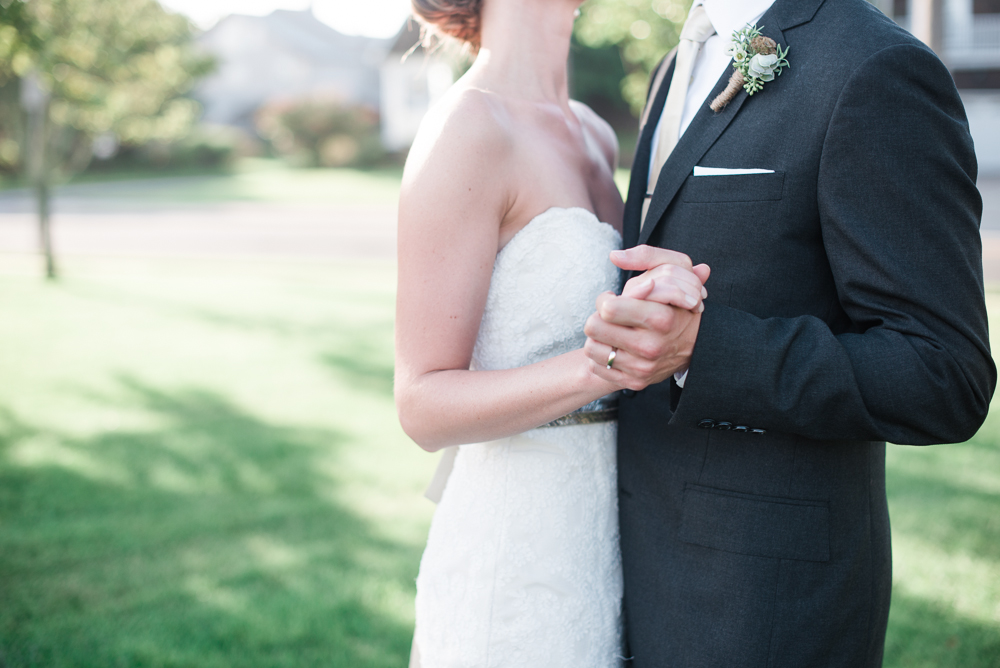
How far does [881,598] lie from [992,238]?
1347 cm

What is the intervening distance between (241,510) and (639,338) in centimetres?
415

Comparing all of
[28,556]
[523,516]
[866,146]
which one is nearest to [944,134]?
[866,146]

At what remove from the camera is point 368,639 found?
3521mm

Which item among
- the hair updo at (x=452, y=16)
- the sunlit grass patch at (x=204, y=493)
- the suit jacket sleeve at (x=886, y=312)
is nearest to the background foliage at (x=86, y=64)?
the sunlit grass patch at (x=204, y=493)

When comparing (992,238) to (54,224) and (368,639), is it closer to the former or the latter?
(368,639)

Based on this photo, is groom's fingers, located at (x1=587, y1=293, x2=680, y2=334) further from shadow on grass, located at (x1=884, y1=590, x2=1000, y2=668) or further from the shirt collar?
shadow on grass, located at (x1=884, y1=590, x2=1000, y2=668)

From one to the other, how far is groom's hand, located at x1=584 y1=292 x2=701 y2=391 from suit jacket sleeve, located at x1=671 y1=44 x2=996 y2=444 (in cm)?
4

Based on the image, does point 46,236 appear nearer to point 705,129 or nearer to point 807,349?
point 705,129

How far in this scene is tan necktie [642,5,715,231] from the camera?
1.75 meters

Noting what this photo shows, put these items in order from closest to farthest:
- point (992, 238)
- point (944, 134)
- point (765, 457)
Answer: point (944, 134)
point (765, 457)
point (992, 238)

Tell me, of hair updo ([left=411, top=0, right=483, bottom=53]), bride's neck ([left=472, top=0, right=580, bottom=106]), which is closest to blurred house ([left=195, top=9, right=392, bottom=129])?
hair updo ([left=411, top=0, right=483, bottom=53])

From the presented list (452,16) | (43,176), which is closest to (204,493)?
(452,16)

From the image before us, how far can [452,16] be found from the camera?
2113 millimetres

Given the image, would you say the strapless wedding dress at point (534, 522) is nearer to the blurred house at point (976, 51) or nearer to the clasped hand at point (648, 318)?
the clasped hand at point (648, 318)
